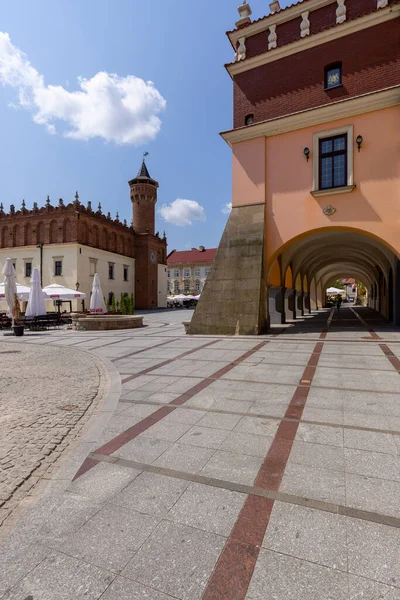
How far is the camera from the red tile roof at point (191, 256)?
2844 inches

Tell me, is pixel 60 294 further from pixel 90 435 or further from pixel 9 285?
pixel 90 435

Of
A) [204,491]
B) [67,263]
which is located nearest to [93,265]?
[67,263]

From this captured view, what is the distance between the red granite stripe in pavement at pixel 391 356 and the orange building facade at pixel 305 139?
460 cm

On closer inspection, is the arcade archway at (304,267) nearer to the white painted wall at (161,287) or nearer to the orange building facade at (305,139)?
the orange building facade at (305,139)

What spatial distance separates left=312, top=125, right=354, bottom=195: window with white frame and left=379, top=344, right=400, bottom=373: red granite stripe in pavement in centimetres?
662

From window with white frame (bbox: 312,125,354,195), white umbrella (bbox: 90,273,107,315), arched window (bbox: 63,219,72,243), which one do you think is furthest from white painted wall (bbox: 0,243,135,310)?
window with white frame (bbox: 312,125,354,195)

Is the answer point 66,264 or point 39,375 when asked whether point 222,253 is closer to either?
point 39,375

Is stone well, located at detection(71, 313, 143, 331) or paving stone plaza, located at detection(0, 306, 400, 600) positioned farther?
stone well, located at detection(71, 313, 143, 331)

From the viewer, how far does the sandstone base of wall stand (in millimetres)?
13844

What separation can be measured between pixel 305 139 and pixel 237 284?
6921 mm

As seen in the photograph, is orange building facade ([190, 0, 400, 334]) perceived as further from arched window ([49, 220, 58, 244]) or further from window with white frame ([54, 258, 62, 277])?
arched window ([49, 220, 58, 244])

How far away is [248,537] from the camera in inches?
91.1

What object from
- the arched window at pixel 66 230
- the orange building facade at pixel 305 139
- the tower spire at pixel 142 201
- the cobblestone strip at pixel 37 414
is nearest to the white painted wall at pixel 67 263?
the arched window at pixel 66 230

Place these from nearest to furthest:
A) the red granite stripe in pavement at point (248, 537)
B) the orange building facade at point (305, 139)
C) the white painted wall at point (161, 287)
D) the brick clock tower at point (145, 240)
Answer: the red granite stripe in pavement at point (248, 537) < the orange building facade at point (305, 139) < the brick clock tower at point (145, 240) < the white painted wall at point (161, 287)
